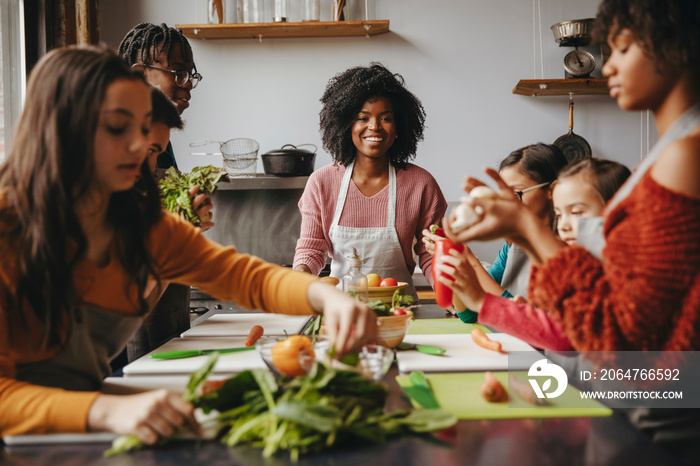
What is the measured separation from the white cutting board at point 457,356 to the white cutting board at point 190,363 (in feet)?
1.01

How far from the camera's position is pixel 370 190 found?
8.36 feet

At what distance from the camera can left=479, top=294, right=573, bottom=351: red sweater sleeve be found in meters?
1.23

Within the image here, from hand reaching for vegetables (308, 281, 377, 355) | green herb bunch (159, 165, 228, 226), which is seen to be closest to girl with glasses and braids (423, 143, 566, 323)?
green herb bunch (159, 165, 228, 226)

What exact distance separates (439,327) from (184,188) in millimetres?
798

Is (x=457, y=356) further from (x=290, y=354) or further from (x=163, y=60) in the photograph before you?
(x=163, y=60)

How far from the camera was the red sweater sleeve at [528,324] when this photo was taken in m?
1.23

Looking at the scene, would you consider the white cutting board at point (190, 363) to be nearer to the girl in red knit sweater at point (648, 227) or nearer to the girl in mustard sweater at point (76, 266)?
the girl in mustard sweater at point (76, 266)

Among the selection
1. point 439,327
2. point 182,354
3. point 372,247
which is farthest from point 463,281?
point 372,247

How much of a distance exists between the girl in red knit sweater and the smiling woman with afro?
145 cm

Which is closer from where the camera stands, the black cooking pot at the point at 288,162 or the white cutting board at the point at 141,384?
the white cutting board at the point at 141,384

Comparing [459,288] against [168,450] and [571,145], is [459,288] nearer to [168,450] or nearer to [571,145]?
[168,450]

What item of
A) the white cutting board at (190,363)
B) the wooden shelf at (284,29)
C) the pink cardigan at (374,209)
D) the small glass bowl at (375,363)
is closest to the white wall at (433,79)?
the wooden shelf at (284,29)

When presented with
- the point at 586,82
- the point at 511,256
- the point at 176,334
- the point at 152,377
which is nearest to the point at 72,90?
the point at 152,377

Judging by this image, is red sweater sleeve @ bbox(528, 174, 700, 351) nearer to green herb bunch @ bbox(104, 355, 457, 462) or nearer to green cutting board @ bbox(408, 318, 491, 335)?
green herb bunch @ bbox(104, 355, 457, 462)
